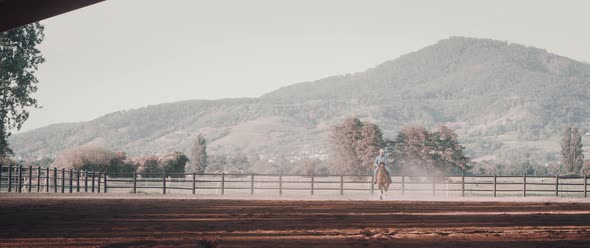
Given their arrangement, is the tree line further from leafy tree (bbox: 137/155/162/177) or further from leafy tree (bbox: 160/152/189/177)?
leafy tree (bbox: 137/155/162/177)

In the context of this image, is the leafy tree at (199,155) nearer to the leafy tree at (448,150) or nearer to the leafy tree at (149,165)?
the leafy tree at (448,150)

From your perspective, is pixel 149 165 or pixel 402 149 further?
pixel 402 149

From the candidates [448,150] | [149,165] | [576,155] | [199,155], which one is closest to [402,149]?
[448,150]

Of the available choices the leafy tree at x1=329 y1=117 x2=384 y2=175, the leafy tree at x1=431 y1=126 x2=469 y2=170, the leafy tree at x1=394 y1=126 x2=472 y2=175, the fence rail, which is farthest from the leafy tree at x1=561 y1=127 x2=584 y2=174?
the fence rail

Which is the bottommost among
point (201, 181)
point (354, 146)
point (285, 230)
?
point (201, 181)

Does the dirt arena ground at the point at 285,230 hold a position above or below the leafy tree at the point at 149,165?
above

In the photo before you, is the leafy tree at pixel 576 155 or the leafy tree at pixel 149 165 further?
the leafy tree at pixel 576 155

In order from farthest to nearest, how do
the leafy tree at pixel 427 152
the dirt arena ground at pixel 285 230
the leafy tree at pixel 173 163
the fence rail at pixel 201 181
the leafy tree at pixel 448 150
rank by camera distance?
the leafy tree at pixel 427 152, the leafy tree at pixel 448 150, the leafy tree at pixel 173 163, the fence rail at pixel 201 181, the dirt arena ground at pixel 285 230

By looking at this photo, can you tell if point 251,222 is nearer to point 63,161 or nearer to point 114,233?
point 114,233

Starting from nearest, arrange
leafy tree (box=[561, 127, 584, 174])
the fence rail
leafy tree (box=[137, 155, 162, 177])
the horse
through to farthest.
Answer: the horse → the fence rail → leafy tree (box=[137, 155, 162, 177]) → leafy tree (box=[561, 127, 584, 174])

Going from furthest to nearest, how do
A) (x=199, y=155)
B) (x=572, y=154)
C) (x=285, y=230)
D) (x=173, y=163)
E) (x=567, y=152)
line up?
(x=199, y=155) → (x=567, y=152) → (x=572, y=154) → (x=173, y=163) → (x=285, y=230)

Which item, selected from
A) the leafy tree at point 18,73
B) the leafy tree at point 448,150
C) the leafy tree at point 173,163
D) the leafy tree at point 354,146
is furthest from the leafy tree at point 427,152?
the leafy tree at point 18,73

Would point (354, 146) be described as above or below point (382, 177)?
above

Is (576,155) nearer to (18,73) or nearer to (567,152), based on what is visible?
(567,152)
